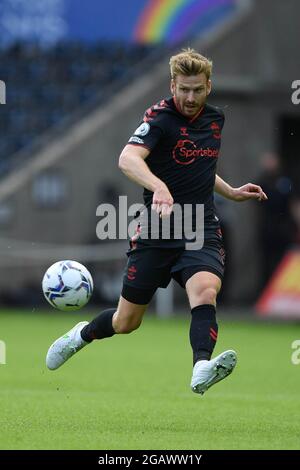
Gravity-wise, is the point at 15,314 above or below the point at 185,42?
below

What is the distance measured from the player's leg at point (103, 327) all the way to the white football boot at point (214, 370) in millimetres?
980

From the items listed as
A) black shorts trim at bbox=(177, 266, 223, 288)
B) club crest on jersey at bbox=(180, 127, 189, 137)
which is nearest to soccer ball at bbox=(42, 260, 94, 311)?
black shorts trim at bbox=(177, 266, 223, 288)

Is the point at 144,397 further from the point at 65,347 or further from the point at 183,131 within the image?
the point at 183,131

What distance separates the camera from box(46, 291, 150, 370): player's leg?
24.1 feet

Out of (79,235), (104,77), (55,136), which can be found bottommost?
(79,235)

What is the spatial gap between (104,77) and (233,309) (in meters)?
5.15

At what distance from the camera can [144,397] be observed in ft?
28.1

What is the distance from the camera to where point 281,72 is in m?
21.6

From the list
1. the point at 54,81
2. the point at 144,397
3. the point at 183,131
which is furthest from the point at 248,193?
the point at 54,81

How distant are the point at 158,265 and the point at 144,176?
0.74 metres

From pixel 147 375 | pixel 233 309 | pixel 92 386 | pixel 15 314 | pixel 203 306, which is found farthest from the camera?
pixel 233 309

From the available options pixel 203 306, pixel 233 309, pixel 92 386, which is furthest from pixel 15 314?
pixel 203 306

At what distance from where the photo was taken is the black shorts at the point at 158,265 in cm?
701

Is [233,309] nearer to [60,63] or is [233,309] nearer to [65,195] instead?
[65,195]
